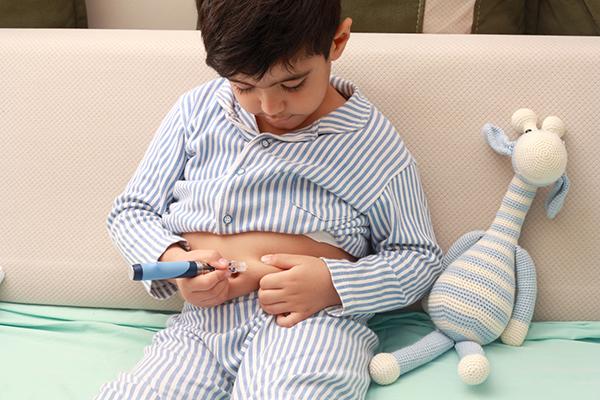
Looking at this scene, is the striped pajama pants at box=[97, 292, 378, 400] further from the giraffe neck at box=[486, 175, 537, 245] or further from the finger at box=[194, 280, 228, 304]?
the giraffe neck at box=[486, 175, 537, 245]

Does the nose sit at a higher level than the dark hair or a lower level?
lower

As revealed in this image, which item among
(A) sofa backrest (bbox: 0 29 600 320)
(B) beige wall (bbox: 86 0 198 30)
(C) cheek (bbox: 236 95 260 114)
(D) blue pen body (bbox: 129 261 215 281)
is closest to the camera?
(D) blue pen body (bbox: 129 261 215 281)

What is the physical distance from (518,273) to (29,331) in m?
0.86

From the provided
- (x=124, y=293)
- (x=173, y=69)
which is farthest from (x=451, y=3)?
(x=124, y=293)

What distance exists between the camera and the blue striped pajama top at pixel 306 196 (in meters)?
1.25

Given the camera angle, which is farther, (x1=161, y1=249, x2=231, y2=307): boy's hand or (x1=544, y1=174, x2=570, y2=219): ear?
(x1=544, y1=174, x2=570, y2=219): ear

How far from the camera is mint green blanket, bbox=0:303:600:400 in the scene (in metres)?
1.21

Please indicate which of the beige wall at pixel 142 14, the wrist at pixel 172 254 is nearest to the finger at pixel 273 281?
the wrist at pixel 172 254

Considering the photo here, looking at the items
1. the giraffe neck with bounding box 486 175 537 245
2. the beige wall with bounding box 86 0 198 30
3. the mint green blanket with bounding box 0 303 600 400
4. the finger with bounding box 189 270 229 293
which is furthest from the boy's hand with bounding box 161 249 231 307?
the beige wall with bounding box 86 0 198 30

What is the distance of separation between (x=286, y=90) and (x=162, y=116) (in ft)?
1.36

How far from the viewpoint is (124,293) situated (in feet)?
4.83

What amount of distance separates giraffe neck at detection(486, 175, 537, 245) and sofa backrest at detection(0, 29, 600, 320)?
53mm

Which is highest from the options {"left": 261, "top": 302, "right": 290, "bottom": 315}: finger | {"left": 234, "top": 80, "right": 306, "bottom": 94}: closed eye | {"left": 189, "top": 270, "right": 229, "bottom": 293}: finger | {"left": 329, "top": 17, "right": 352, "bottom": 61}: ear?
{"left": 329, "top": 17, "right": 352, "bottom": 61}: ear

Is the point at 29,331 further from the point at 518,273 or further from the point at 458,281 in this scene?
the point at 518,273
